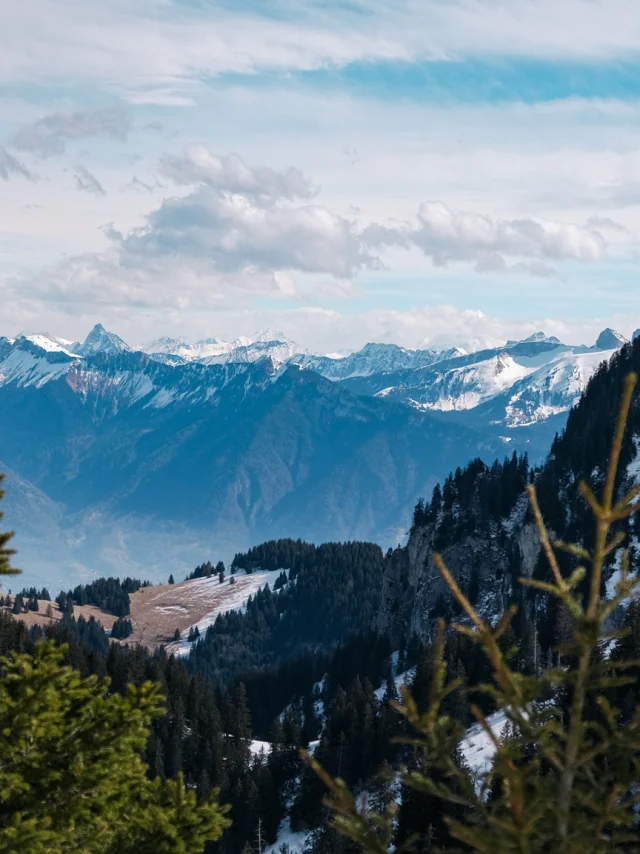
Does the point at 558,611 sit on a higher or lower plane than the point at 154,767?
higher

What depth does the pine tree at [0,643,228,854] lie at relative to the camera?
61.6 ft

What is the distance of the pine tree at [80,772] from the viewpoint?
18.8 meters

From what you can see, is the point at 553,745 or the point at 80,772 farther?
the point at 80,772

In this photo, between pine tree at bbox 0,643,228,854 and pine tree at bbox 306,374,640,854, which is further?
pine tree at bbox 0,643,228,854

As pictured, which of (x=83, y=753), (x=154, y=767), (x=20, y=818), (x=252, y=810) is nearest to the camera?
(x=20, y=818)

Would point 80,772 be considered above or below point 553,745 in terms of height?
above

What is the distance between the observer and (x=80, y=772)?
19.2m

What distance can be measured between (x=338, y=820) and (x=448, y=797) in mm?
1417

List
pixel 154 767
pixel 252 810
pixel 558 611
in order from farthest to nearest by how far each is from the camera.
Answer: pixel 558 611 → pixel 154 767 → pixel 252 810

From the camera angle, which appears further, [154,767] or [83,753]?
[154,767]

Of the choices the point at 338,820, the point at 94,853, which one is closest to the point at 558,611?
the point at 94,853

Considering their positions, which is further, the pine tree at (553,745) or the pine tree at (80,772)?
the pine tree at (80,772)

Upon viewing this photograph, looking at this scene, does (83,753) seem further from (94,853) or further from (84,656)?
(84,656)

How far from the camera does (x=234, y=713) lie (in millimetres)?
137750
